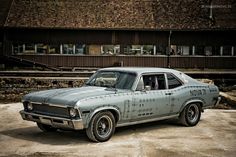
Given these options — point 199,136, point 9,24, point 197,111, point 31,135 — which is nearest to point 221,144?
point 199,136

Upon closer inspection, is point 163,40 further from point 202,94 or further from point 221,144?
point 221,144

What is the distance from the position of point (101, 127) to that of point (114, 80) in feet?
4.69

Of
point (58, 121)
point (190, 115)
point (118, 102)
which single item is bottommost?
point (190, 115)

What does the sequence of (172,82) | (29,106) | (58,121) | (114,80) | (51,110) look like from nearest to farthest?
1. (58,121)
2. (51,110)
3. (29,106)
4. (114,80)
5. (172,82)

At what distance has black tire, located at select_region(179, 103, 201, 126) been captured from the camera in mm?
10008

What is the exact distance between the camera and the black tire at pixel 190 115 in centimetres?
1001

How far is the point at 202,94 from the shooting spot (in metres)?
10.3

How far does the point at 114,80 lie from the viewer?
30.4ft

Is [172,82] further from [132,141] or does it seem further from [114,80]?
[132,141]

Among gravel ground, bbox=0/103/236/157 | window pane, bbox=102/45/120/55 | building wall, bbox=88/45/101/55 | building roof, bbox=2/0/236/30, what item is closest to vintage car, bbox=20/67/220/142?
gravel ground, bbox=0/103/236/157

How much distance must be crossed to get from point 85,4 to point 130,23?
4877 mm

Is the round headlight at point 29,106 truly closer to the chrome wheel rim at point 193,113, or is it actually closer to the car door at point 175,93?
the car door at point 175,93

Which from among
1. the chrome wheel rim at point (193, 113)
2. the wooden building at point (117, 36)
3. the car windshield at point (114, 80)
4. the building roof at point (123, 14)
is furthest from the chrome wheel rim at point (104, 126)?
the building roof at point (123, 14)

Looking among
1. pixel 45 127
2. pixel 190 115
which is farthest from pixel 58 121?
pixel 190 115
